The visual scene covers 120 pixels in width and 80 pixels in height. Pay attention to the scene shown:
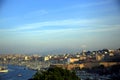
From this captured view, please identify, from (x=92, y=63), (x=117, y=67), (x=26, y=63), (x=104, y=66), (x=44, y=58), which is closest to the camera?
(x=117, y=67)

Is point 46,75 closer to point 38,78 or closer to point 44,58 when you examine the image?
point 38,78

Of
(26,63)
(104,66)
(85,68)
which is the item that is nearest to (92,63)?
(85,68)

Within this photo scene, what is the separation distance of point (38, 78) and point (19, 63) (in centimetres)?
3189

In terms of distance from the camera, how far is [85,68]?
17312 millimetres

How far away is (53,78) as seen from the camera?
5898 mm

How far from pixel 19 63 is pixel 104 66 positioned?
23.7 m

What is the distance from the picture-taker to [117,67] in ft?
44.9

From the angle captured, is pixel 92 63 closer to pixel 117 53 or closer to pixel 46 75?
pixel 117 53

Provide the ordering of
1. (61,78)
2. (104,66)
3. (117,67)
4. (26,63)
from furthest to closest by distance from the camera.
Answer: (26,63)
(104,66)
(117,67)
(61,78)

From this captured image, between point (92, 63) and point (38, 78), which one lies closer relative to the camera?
point (38, 78)

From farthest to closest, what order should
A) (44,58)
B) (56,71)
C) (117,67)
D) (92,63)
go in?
(44,58), (92,63), (117,67), (56,71)

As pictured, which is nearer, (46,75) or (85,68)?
(46,75)

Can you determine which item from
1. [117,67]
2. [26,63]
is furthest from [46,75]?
[26,63]

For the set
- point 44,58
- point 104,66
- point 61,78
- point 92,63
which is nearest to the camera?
point 61,78
